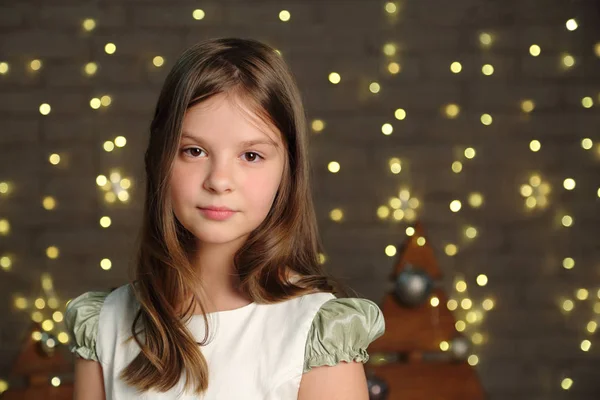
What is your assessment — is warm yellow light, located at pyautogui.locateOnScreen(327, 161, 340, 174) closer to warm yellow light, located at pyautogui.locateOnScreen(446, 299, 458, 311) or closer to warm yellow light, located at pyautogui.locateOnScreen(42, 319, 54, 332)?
warm yellow light, located at pyautogui.locateOnScreen(446, 299, 458, 311)

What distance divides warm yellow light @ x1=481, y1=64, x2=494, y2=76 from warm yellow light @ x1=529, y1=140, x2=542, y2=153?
27 cm

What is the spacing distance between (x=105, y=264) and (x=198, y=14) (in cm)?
87

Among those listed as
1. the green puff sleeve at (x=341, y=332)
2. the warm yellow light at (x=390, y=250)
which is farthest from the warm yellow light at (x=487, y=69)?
the green puff sleeve at (x=341, y=332)

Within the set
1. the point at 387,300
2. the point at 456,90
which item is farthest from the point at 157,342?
the point at 456,90

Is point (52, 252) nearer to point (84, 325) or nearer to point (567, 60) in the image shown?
point (84, 325)

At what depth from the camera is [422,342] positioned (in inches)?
102

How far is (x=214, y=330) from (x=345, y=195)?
1.47 meters

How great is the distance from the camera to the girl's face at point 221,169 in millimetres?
1174

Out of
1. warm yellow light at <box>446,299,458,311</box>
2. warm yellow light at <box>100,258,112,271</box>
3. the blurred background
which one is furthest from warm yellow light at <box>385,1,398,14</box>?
warm yellow light at <box>100,258,112,271</box>

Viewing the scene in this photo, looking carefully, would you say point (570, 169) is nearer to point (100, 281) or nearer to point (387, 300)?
point (387, 300)

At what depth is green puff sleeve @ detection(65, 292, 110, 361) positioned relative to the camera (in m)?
1.32

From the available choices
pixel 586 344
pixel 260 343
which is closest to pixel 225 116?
pixel 260 343

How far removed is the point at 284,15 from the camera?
2.71 meters

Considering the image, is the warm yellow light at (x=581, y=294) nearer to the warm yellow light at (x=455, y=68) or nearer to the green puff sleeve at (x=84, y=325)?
the warm yellow light at (x=455, y=68)
